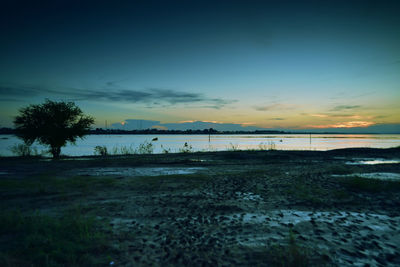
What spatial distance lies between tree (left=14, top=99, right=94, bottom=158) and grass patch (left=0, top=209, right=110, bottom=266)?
79.6ft

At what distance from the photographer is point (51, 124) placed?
2753 cm

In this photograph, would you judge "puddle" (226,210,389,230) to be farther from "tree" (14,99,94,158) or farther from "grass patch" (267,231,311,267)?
"tree" (14,99,94,158)

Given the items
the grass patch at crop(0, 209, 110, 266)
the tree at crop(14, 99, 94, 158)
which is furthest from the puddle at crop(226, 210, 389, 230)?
the tree at crop(14, 99, 94, 158)

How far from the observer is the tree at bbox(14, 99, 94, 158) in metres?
26.6

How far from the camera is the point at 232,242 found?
5633mm

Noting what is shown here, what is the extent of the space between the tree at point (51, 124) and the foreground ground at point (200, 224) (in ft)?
60.4

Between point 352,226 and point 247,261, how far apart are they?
Result: 13.8ft

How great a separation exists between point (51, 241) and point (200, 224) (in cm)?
412

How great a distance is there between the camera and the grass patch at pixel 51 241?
4.78 m

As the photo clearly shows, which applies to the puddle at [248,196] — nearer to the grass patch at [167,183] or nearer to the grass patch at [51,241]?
the grass patch at [167,183]

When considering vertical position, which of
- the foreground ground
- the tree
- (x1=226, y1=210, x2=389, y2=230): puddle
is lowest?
(x1=226, y1=210, x2=389, y2=230): puddle

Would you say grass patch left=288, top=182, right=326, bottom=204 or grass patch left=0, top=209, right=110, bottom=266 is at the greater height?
grass patch left=0, top=209, right=110, bottom=266

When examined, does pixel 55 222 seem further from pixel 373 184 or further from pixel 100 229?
pixel 373 184

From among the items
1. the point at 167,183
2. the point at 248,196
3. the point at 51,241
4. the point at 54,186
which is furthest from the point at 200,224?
the point at 54,186
